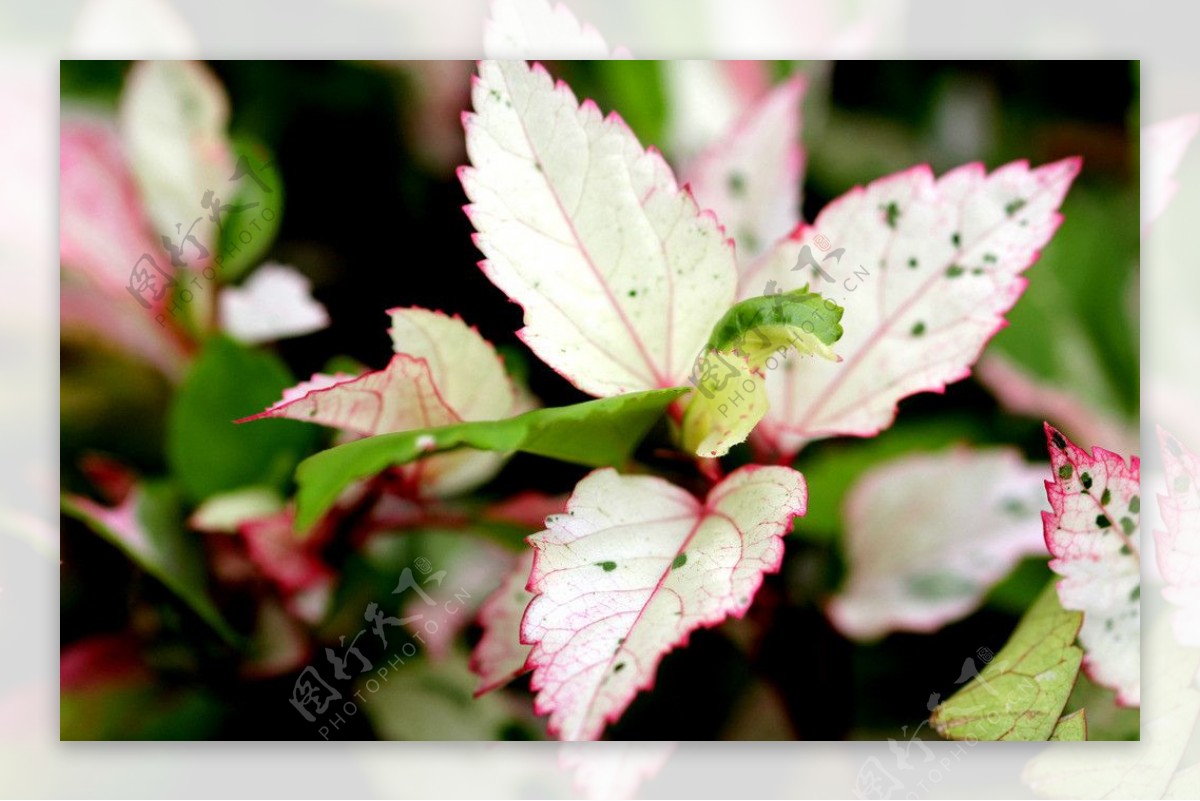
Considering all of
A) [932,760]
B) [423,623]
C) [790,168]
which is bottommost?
[932,760]

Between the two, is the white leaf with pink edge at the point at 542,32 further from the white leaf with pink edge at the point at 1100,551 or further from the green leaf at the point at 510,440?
the white leaf with pink edge at the point at 1100,551

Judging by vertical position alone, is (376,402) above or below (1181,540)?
above

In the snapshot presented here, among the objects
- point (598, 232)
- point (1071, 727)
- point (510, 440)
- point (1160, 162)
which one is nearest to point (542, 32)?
point (598, 232)

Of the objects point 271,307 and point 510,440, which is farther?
point 271,307

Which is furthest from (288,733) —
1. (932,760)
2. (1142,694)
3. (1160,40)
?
(1160,40)

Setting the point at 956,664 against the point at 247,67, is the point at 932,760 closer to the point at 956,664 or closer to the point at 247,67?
the point at 956,664

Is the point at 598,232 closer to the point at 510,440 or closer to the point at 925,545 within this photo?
the point at 510,440

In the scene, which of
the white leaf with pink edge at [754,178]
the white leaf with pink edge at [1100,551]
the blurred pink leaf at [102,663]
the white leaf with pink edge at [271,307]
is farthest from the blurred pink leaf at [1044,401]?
the blurred pink leaf at [102,663]
